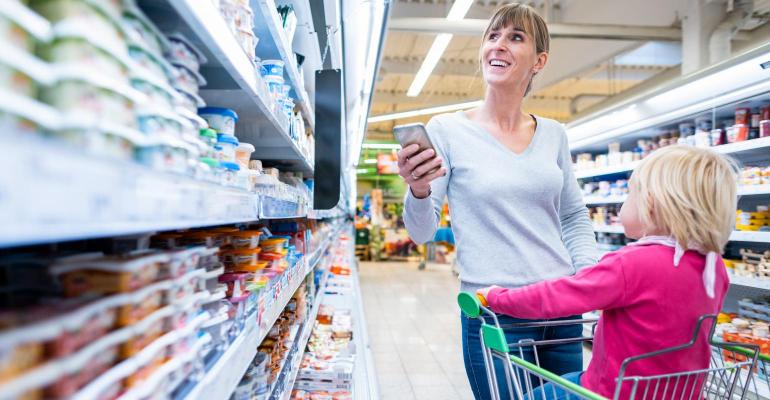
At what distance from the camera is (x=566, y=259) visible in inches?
57.0

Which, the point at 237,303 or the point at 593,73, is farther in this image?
the point at 593,73

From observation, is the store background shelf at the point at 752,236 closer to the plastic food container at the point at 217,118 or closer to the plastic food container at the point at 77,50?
the plastic food container at the point at 217,118

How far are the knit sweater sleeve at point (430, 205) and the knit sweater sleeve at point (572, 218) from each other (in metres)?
0.44

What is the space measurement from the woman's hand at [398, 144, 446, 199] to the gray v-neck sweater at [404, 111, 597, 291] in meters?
0.11

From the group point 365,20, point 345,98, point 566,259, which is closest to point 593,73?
point 345,98

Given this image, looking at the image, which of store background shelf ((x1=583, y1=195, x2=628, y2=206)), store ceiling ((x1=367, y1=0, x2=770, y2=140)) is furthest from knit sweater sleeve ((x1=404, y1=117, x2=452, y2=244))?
store background shelf ((x1=583, y1=195, x2=628, y2=206))

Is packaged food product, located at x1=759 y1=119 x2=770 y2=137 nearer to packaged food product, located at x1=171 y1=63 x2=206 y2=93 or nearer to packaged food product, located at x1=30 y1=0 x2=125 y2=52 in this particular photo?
packaged food product, located at x1=171 y1=63 x2=206 y2=93

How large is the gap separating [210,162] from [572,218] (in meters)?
1.29

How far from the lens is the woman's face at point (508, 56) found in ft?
4.85

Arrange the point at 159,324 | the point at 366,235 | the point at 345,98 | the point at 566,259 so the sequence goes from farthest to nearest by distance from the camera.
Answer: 1. the point at 366,235
2. the point at 345,98
3. the point at 566,259
4. the point at 159,324

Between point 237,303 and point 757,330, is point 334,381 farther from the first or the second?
point 757,330

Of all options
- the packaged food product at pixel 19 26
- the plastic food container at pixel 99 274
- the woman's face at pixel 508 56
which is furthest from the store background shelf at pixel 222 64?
the woman's face at pixel 508 56

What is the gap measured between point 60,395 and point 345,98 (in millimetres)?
3759

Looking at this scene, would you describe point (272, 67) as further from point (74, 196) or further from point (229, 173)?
Result: point (74, 196)
